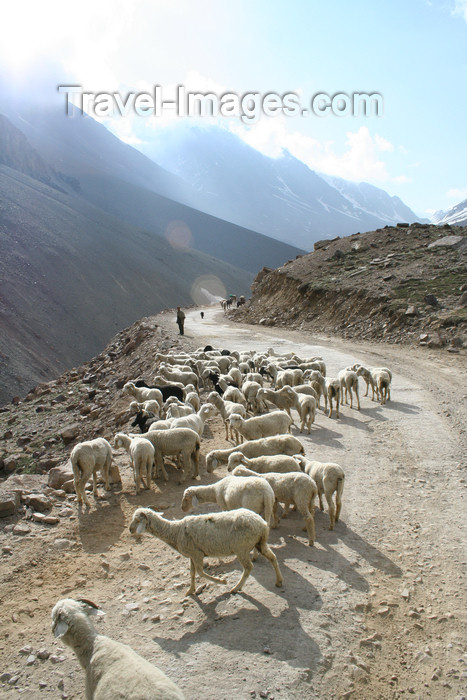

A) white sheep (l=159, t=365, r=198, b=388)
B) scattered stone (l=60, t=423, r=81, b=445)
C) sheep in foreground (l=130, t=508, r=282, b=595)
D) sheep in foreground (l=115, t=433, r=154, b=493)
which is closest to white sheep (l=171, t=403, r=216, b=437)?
sheep in foreground (l=115, t=433, r=154, b=493)

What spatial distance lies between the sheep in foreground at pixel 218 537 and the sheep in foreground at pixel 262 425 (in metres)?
4.70

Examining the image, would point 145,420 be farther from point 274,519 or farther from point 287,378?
point 274,519

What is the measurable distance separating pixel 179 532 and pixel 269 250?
152 metres

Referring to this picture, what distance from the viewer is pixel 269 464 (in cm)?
789

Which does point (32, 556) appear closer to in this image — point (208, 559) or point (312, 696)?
point (208, 559)

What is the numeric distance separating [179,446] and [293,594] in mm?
4231

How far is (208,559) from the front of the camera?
6.51 metres

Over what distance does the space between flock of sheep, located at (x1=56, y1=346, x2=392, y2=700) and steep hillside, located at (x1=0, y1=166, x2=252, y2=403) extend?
79.1 ft

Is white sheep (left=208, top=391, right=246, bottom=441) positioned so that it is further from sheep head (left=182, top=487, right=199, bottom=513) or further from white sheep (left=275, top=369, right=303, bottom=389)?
sheep head (left=182, top=487, right=199, bottom=513)

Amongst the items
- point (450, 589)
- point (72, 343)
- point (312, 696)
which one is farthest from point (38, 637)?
point (72, 343)

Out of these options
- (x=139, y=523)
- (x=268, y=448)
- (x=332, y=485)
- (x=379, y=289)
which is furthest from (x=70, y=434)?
(x=379, y=289)

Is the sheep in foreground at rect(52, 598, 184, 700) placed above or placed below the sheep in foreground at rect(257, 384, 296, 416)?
below

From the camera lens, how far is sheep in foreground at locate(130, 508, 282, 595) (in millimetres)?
5523

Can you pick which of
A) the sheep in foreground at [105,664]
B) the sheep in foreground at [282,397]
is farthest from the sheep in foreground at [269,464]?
the sheep in foreground at [282,397]
